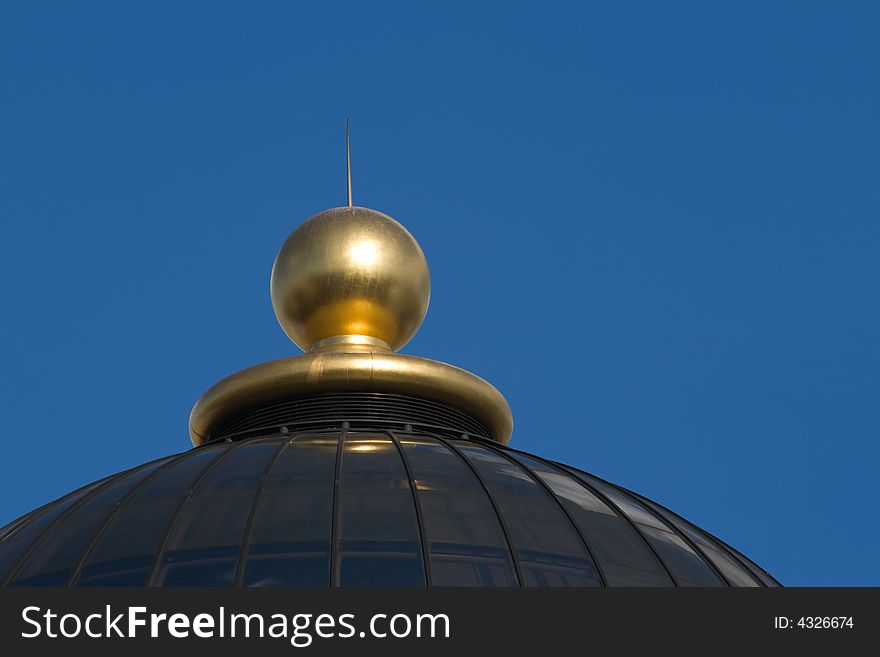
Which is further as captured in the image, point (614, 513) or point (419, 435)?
point (419, 435)

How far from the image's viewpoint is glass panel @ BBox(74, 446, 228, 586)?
2377 cm

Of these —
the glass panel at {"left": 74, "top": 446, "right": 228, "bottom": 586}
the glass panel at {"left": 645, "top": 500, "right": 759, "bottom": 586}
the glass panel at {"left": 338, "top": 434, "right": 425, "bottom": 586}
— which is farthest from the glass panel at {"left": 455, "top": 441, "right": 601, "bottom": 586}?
the glass panel at {"left": 74, "top": 446, "right": 228, "bottom": 586}

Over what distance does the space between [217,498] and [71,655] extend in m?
8.01

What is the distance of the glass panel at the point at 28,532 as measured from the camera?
2530cm

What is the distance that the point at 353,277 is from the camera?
33.1 metres

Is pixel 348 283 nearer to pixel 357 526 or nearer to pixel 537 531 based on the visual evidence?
pixel 537 531

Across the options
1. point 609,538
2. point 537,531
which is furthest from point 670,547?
point 537,531

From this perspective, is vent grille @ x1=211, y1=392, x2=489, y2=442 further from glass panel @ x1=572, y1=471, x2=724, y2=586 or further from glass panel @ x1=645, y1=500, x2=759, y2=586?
glass panel @ x1=645, y1=500, x2=759, y2=586

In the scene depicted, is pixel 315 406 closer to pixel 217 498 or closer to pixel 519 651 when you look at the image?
pixel 217 498

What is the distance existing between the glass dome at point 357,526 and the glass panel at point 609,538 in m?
0.03

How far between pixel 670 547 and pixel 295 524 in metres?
5.53

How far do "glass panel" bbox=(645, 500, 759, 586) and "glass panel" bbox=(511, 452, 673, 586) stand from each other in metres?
1.48

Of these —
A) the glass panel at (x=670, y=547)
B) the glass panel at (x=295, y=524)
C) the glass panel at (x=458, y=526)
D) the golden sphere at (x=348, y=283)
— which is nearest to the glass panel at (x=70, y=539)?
the glass panel at (x=295, y=524)

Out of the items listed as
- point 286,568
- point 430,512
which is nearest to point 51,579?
point 286,568
